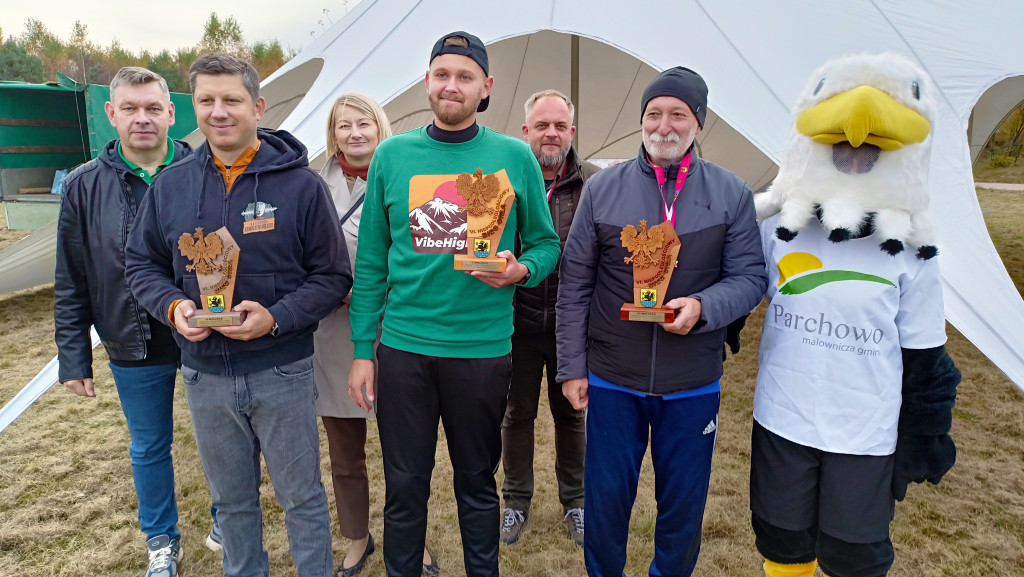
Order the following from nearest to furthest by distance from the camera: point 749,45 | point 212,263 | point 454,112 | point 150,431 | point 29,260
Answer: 1. point 212,263
2. point 454,112
3. point 150,431
4. point 749,45
5. point 29,260

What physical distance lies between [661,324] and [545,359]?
0.73 metres

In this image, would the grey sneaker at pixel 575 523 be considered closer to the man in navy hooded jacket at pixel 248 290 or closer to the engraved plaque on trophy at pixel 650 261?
the man in navy hooded jacket at pixel 248 290

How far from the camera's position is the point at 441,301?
164cm

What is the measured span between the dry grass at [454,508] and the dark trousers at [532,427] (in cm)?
16

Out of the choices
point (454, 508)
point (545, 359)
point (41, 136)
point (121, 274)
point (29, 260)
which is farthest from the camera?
point (41, 136)

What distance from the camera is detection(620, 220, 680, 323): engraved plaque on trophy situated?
5.13ft

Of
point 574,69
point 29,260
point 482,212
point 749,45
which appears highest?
point 574,69

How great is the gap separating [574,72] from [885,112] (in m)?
4.35

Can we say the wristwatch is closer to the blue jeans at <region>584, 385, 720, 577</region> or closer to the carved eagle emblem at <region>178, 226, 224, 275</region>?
the blue jeans at <region>584, 385, 720, 577</region>

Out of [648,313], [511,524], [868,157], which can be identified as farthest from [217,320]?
[868,157]

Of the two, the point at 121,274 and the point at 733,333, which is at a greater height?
the point at 121,274

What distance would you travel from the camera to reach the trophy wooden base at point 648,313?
1519 mm

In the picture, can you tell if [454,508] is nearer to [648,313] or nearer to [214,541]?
[214,541]

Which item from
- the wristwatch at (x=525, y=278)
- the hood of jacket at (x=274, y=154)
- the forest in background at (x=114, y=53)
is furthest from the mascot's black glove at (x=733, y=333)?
the forest in background at (x=114, y=53)
